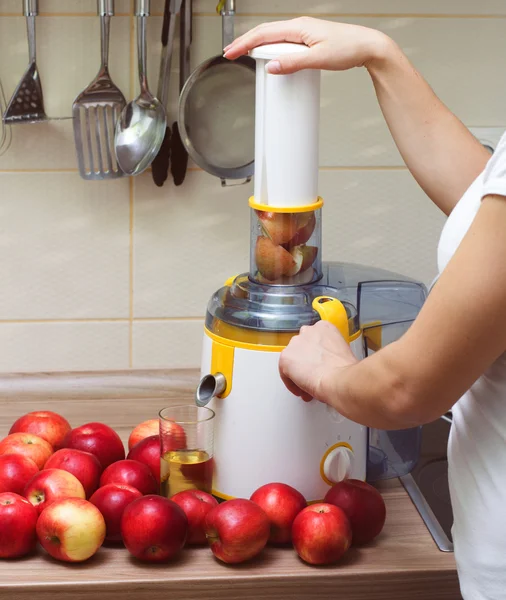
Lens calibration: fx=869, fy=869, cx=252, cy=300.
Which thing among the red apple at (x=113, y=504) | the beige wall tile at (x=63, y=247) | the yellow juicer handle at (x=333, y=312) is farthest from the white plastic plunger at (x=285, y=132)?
the beige wall tile at (x=63, y=247)

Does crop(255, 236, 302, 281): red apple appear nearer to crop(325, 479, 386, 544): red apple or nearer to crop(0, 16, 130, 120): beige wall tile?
crop(325, 479, 386, 544): red apple

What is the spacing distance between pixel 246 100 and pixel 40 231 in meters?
0.38

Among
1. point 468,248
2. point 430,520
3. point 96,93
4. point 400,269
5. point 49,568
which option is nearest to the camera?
point 468,248

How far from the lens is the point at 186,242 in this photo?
1377 millimetres

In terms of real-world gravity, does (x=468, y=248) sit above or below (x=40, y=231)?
above

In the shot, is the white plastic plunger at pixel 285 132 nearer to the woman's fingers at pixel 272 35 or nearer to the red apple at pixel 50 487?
the woman's fingers at pixel 272 35

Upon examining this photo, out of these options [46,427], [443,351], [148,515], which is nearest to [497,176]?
[443,351]

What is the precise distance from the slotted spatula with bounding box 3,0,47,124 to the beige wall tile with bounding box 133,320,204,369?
0.36 m

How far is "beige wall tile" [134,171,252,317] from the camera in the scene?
136cm

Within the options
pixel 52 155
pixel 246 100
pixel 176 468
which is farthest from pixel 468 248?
pixel 52 155

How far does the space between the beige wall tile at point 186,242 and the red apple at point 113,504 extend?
0.50 meters

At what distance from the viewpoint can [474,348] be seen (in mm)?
599

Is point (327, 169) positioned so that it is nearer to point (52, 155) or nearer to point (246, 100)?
point (246, 100)

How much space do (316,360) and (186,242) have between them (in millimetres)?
619
